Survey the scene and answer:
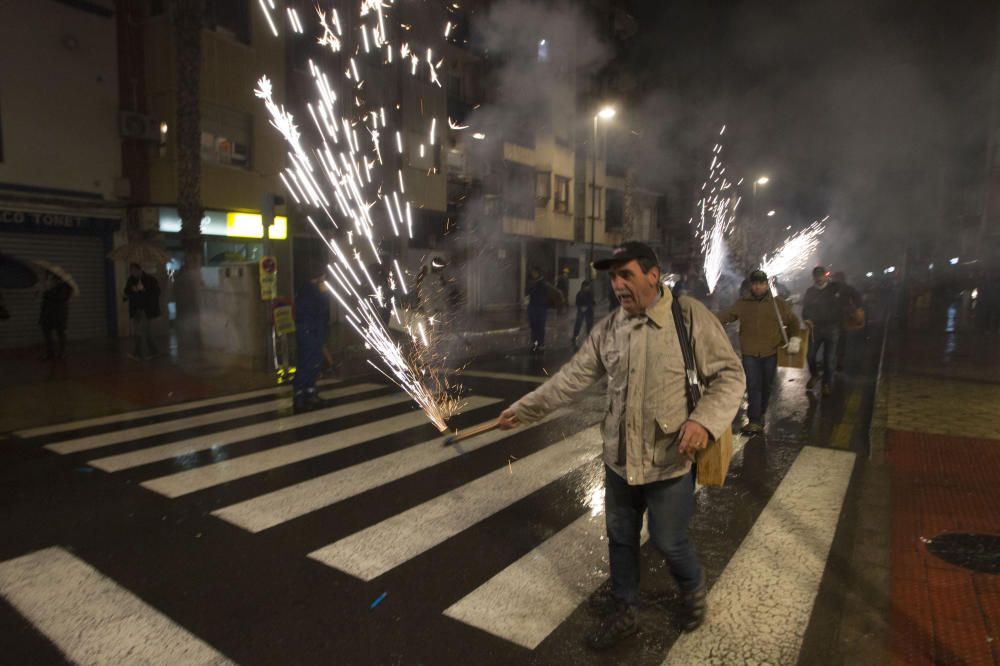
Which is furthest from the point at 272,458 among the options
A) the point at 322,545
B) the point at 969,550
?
the point at 969,550

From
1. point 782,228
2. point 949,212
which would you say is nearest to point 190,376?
point 949,212

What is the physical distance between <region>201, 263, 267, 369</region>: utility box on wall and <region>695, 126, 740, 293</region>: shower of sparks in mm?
24827

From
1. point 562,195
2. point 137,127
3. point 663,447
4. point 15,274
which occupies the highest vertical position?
point 562,195

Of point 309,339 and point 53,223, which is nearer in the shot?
point 309,339

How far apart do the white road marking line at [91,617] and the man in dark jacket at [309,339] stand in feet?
13.0

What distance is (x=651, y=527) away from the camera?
2.63m

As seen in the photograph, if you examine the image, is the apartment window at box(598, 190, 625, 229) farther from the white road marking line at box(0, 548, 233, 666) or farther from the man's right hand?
the white road marking line at box(0, 548, 233, 666)

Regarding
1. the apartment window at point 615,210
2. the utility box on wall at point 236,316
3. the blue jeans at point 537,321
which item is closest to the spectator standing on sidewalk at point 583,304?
the blue jeans at point 537,321

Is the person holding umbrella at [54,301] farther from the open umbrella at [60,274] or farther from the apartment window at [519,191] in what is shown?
the apartment window at [519,191]

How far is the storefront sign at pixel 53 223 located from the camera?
39.9 ft

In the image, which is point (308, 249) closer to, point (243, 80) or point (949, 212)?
point (243, 80)

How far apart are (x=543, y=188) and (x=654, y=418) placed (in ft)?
82.7

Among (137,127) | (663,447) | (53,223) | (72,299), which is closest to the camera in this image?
(663,447)

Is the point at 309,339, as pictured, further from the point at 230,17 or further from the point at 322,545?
the point at 230,17
